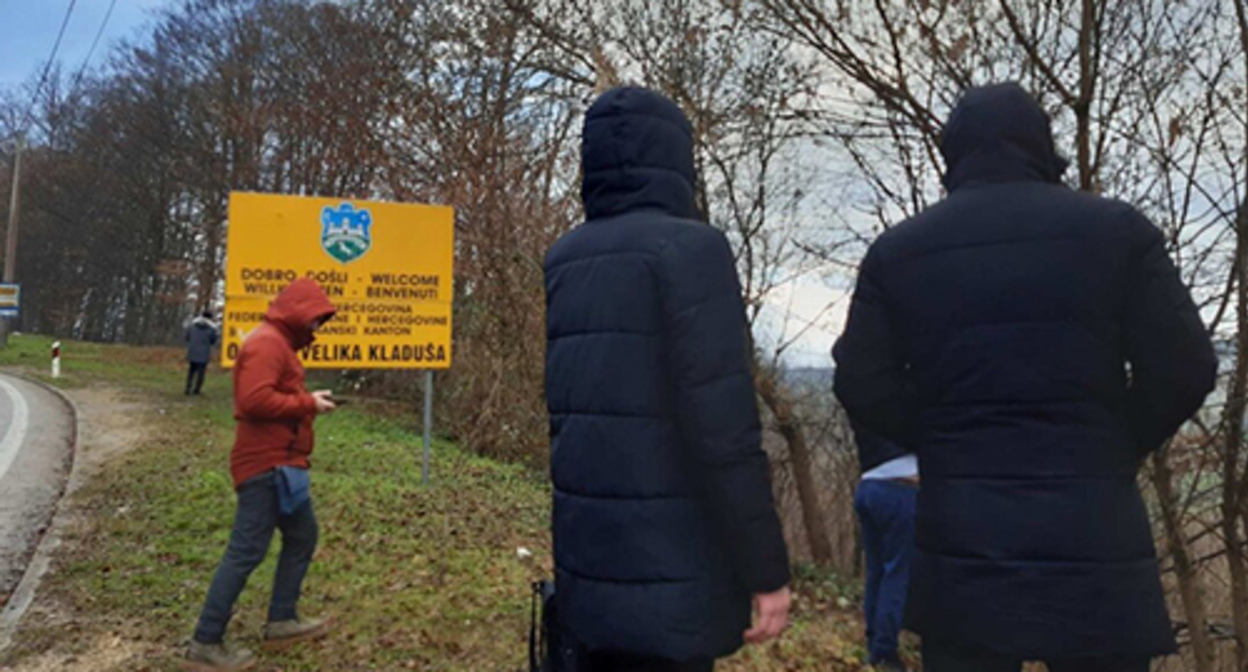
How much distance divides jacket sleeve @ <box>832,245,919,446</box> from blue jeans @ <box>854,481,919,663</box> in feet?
5.93

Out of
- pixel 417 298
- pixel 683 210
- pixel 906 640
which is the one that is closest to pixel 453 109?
pixel 417 298

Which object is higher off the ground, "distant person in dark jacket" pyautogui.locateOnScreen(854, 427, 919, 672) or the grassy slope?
"distant person in dark jacket" pyautogui.locateOnScreen(854, 427, 919, 672)

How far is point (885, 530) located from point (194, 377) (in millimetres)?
18967

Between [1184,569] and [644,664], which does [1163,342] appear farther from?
[1184,569]

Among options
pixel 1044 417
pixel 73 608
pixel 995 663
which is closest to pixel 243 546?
pixel 73 608

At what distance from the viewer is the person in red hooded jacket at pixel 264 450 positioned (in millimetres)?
3971

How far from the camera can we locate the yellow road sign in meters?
7.88

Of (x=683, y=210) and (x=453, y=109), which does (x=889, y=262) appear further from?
(x=453, y=109)

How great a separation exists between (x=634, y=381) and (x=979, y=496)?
79 centimetres

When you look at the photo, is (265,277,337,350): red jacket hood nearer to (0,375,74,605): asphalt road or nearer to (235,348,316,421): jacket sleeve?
(235,348,316,421): jacket sleeve

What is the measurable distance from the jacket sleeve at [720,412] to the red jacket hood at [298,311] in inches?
103

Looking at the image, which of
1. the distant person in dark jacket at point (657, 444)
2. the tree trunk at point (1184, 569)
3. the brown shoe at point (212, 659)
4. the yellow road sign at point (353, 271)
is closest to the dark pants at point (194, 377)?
the yellow road sign at point (353, 271)

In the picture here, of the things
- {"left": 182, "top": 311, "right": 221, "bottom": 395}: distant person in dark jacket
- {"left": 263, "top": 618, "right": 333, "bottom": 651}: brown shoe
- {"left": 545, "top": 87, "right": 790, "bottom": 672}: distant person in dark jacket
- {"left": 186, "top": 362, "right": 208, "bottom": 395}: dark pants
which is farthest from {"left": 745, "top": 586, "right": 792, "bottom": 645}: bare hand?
{"left": 186, "top": 362, "right": 208, "bottom": 395}: dark pants

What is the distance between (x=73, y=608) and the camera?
5.03m
